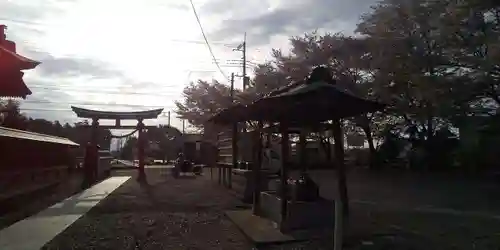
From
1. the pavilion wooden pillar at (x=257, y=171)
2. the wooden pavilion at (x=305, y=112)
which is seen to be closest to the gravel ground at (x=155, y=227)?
the pavilion wooden pillar at (x=257, y=171)

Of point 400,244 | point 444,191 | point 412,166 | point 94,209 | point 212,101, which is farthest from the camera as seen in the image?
point 212,101

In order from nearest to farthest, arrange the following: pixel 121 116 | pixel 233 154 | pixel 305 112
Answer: pixel 305 112, pixel 233 154, pixel 121 116

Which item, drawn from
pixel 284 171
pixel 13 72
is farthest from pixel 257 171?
pixel 13 72

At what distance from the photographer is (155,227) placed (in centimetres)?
913

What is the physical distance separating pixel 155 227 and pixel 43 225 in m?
2.20

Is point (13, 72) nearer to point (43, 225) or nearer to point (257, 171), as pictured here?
point (43, 225)

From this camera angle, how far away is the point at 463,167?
24562 millimetres

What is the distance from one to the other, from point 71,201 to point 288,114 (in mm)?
8128

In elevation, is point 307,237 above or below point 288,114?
below

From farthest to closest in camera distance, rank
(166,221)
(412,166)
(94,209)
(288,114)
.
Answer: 1. (412,166)
2. (94,209)
3. (166,221)
4. (288,114)

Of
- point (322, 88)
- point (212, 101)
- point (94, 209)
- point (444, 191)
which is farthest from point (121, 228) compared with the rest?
point (212, 101)

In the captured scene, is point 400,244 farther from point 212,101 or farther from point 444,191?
point 212,101

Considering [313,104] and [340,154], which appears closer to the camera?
[313,104]

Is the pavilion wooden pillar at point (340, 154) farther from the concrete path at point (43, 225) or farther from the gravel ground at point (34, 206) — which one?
the gravel ground at point (34, 206)
